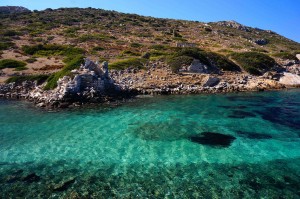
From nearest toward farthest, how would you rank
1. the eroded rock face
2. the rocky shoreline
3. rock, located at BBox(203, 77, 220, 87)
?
the eroded rock face
the rocky shoreline
rock, located at BBox(203, 77, 220, 87)

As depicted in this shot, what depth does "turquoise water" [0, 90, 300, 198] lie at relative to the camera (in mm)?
12625

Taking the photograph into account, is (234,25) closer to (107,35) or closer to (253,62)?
(107,35)

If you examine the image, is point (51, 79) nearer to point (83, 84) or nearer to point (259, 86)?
point (83, 84)

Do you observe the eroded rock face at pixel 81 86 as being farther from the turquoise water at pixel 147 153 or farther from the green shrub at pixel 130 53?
the green shrub at pixel 130 53

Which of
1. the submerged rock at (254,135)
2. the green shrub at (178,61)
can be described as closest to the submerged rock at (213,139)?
the submerged rock at (254,135)

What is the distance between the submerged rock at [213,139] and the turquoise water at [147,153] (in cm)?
23

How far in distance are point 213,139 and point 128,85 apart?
69.2ft

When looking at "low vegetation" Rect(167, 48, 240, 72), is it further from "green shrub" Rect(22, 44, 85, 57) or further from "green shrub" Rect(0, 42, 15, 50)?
"green shrub" Rect(0, 42, 15, 50)

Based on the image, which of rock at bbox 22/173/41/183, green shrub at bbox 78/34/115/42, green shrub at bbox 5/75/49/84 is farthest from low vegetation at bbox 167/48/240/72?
rock at bbox 22/173/41/183

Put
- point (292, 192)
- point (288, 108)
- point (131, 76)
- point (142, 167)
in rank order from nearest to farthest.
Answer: point (292, 192), point (142, 167), point (288, 108), point (131, 76)

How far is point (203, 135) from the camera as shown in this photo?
66.5 feet

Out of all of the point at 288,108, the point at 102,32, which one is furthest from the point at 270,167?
the point at 102,32

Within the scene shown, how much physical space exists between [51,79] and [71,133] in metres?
18.3

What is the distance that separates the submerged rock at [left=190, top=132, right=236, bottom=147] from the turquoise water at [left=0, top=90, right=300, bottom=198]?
0.75 ft
